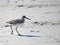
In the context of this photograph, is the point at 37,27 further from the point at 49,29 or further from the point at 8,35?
the point at 8,35

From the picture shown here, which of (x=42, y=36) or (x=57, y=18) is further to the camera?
(x=57, y=18)

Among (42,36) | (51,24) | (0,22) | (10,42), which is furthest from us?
(0,22)

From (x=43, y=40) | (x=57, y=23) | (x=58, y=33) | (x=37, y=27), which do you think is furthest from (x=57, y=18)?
(x=43, y=40)

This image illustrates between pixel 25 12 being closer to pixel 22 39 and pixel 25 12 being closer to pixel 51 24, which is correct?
pixel 51 24

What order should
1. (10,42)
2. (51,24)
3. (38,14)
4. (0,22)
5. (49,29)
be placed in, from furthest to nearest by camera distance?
(38,14), (0,22), (51,24), (49,29), (10,42)

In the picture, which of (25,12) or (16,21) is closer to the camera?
(16,21)

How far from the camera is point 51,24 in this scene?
15.3 meters

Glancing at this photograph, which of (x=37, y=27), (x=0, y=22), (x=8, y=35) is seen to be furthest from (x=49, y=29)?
(x=0, y=22)

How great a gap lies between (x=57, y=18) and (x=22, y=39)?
4997 mm

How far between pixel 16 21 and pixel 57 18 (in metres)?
4.16

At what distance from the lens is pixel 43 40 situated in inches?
466

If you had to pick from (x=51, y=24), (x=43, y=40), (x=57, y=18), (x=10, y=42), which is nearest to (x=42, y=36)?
(x=43, y=40)

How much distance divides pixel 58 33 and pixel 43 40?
1275 millimetres

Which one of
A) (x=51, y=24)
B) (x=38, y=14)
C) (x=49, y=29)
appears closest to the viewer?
(x=49, y=29)
